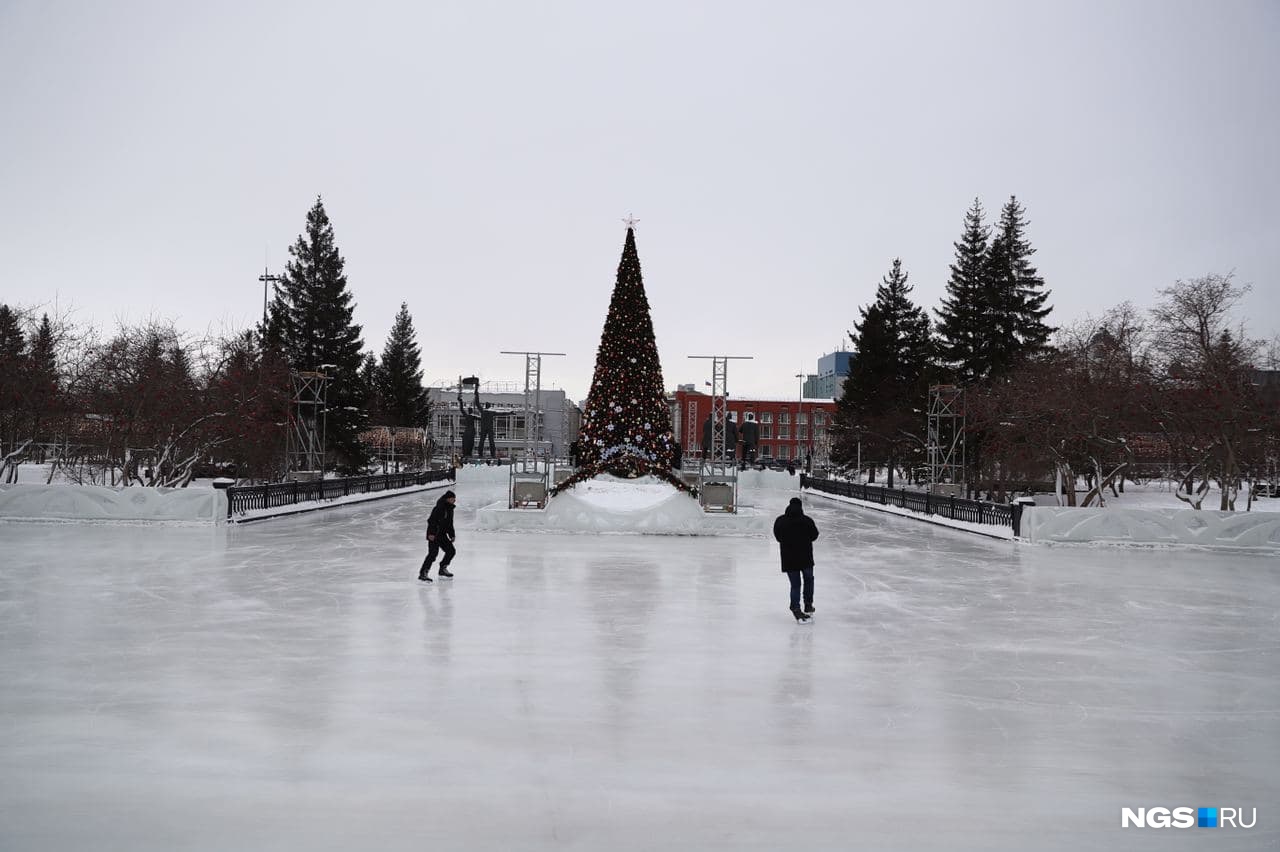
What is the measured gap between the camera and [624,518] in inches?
885

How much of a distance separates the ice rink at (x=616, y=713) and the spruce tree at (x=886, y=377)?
128 feet

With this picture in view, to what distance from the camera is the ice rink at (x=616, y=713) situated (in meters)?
4.66

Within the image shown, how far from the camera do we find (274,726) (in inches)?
243

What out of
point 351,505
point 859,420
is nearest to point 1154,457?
point 859,420

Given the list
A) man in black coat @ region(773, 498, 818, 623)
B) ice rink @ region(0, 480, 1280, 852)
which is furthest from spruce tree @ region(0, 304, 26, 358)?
man in black coat @ region(773, 498, 818, 623)

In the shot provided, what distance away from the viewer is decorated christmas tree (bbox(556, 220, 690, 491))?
80.4 feet

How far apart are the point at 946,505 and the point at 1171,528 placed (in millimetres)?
8670

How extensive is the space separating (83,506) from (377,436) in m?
52.3

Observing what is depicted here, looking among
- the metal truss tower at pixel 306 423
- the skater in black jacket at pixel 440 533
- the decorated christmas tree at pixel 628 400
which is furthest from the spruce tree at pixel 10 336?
the skater in black jacket at pixel 440 533

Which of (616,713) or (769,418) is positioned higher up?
(769,418)

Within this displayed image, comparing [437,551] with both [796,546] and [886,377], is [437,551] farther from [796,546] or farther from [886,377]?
[886,377]

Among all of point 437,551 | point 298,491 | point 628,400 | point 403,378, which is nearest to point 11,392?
point 298,491

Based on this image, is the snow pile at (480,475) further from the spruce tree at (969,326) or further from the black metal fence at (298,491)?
the spruce tree at (969,326)

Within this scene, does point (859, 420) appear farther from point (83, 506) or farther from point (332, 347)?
point (83, 506)
